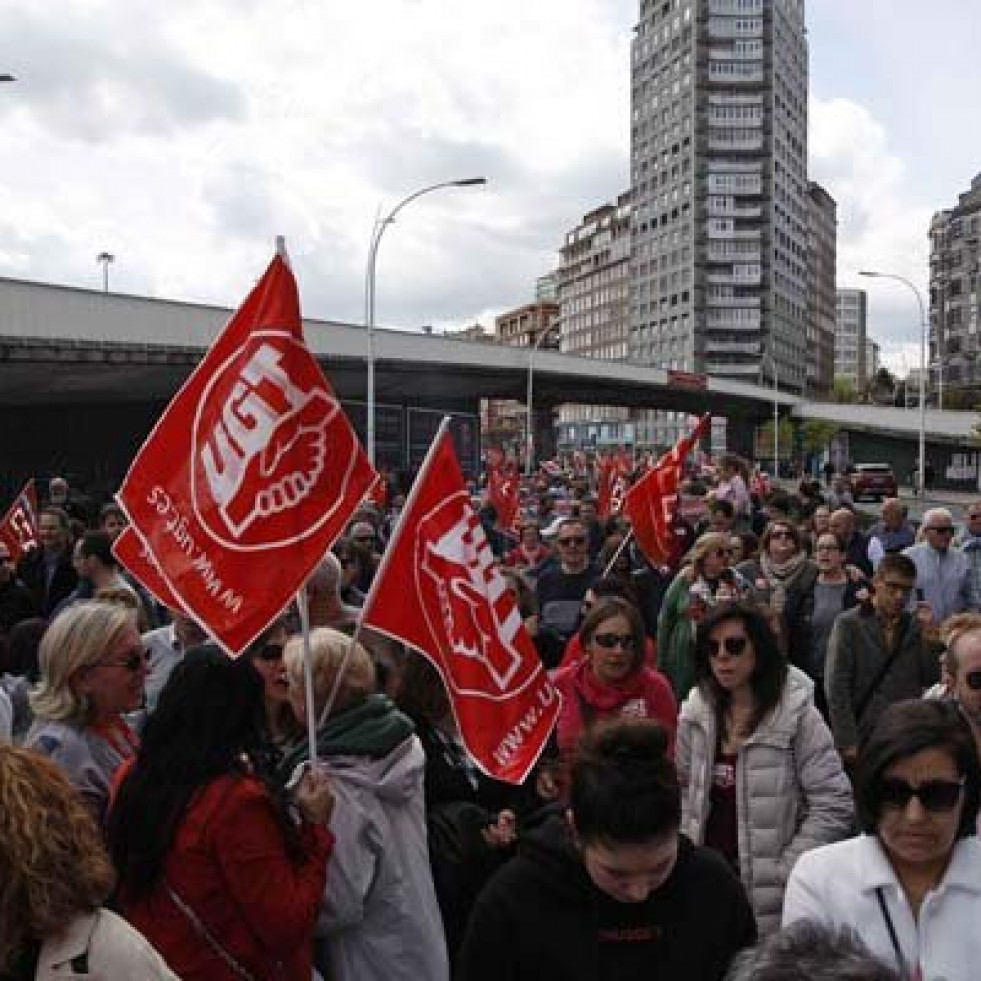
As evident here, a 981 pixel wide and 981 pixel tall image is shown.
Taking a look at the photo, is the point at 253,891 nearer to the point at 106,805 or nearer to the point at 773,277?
the point at 106,805

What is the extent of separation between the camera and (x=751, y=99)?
124m

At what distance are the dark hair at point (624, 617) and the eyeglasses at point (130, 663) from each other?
69.1 inches

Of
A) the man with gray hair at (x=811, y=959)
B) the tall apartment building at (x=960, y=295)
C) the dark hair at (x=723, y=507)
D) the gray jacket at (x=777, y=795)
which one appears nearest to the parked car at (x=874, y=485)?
the dark hair at (x=723, y=507)

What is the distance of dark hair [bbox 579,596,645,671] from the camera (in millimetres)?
4754

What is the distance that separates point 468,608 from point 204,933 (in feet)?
4.35

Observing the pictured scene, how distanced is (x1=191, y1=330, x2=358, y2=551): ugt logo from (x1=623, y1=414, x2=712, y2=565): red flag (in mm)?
6027

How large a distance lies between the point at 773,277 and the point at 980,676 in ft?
415

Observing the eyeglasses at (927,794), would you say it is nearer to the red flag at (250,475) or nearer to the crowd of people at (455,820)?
the crowd of people at (455,820)

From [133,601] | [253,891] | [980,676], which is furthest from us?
[133,601]

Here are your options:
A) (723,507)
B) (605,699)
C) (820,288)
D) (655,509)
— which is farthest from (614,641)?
(820,288)

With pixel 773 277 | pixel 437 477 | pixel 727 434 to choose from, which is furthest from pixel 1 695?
pixel 773 277

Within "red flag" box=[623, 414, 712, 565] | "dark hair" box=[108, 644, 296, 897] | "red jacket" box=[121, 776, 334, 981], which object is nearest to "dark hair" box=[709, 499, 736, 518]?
"red flag" box=[623, 414, 712, 565]

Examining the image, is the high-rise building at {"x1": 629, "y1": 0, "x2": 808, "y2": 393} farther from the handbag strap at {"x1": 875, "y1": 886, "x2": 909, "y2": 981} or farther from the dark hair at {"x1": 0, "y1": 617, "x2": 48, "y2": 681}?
the handbag strap at {"x1": 875, "y1": 886, "x2": 909, "y2": 981}

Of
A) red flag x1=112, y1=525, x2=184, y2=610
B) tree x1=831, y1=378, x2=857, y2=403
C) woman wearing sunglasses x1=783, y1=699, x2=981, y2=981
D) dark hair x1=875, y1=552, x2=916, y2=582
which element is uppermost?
tree x1=831, y1=378, x2=857, y2=403
